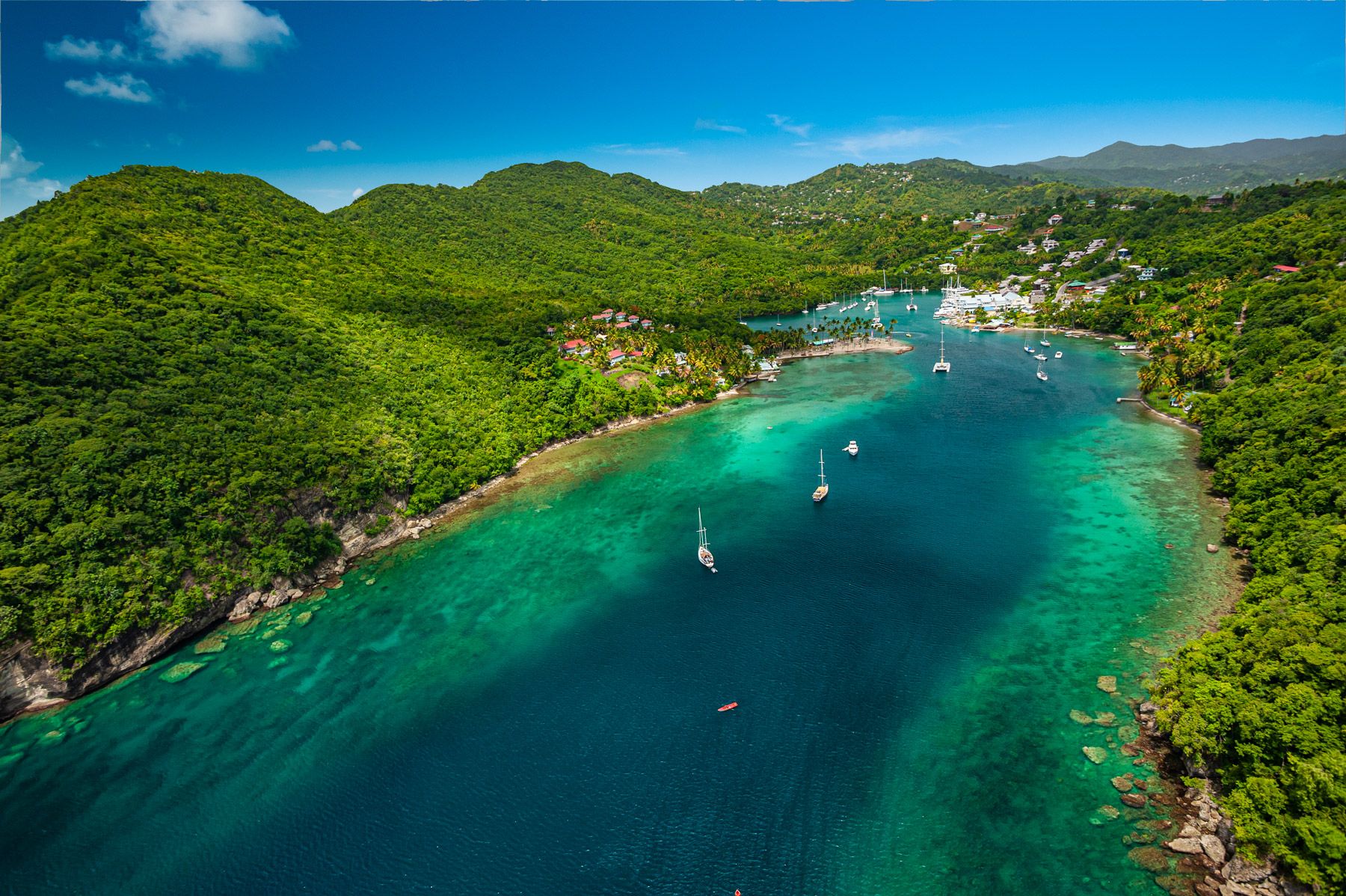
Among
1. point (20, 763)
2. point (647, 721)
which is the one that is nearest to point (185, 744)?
point (20, 763)

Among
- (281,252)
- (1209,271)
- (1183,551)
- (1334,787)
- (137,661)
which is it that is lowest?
(1183,551)

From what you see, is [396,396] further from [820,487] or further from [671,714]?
[671,714]

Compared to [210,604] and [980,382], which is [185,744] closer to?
[210,604]

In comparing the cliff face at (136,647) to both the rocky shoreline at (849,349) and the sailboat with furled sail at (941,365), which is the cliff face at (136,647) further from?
the sailboat with furled sail at (941,365)

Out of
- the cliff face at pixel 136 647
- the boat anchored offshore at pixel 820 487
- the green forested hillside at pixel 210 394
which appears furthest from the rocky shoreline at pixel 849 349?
the cliff face at pixel 136 647

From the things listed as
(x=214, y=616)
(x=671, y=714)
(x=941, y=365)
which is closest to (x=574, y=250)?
(x=941, y=365)

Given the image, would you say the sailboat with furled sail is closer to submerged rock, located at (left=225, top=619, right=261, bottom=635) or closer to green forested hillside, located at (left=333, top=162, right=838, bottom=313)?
green forested hillside, located at (left=333, top=162, right=838, bottom=313)

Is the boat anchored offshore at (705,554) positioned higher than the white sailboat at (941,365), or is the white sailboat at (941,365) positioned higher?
the white sailboat at (941,365)
